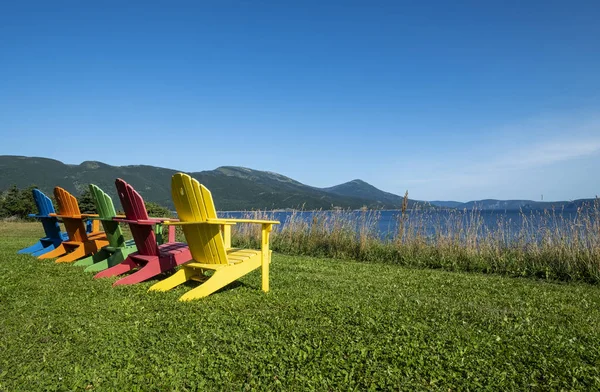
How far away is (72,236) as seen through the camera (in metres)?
6.27

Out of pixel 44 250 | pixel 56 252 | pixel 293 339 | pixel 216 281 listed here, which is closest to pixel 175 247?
pixel 216 281

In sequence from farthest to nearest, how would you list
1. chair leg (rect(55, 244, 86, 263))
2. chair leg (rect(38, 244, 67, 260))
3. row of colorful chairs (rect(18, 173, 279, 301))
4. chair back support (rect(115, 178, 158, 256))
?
chair leg (rect(38, 244, 67, 260)) → chair leg (rect(55, 244, 86, 263)) → chair back support (rect(115, 178, 158, 256)) → row of colorful chairs (rect(18, 173, 279, 301))

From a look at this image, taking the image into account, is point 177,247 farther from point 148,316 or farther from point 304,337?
point 304,337

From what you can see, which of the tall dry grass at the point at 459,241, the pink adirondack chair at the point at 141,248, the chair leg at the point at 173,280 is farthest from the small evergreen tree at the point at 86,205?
the chair leg at the point at 173,280

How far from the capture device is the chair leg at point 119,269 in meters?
4.87

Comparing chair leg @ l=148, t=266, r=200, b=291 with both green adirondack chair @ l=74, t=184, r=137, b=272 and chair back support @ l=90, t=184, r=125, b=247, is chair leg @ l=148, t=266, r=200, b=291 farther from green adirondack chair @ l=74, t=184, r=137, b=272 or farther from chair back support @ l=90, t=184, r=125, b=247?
chair back support @ l=90, t=184, r=125, b=247

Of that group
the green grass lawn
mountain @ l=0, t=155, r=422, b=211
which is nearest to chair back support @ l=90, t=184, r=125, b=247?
the green grass lawn

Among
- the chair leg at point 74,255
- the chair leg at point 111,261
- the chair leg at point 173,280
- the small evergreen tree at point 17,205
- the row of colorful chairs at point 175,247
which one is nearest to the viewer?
the row of colorful chairs at point 175,247

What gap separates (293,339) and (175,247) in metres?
2.98

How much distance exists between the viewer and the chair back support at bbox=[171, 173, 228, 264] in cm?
403

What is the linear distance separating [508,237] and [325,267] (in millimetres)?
3669

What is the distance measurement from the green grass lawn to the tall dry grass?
1665 millimetres

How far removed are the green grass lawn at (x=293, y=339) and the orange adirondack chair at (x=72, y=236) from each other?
1.50 metres

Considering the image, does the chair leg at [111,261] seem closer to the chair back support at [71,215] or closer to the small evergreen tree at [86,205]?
the chair back support at [71,215]
